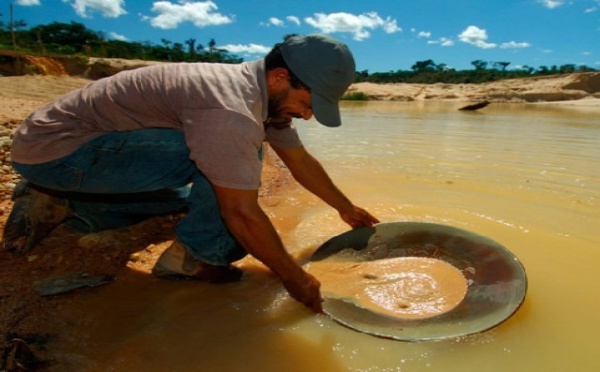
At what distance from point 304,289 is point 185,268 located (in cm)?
59

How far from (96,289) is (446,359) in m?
1.39

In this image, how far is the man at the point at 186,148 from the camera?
130cm

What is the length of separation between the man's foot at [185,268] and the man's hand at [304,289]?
17.4 inches

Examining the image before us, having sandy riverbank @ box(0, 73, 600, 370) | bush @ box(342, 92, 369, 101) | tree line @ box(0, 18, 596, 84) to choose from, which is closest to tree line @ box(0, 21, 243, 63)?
tree line @ box(0, 18, 596, 84)

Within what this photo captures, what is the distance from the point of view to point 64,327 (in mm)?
1432

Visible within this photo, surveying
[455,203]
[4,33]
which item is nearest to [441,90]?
[455,203]

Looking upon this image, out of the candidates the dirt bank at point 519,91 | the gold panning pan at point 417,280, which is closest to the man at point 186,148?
the gold panning pan at point 417,280

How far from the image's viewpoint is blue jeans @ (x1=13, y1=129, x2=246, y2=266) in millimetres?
1647

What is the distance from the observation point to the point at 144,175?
1710 millimetres

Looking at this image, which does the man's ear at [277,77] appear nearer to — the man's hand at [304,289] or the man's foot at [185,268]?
the man's hand at [304,289]

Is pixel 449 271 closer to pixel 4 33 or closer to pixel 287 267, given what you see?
pixel 287 267

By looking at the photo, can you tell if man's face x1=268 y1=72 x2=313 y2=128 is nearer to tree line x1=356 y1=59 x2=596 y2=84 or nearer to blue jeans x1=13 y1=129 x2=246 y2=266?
blue jeans x1=13 y1=129 x2=246 y2=266

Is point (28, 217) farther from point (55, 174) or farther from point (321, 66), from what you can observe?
point (321, 66)

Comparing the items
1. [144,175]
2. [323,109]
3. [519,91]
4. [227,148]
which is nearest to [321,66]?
[323,109]
